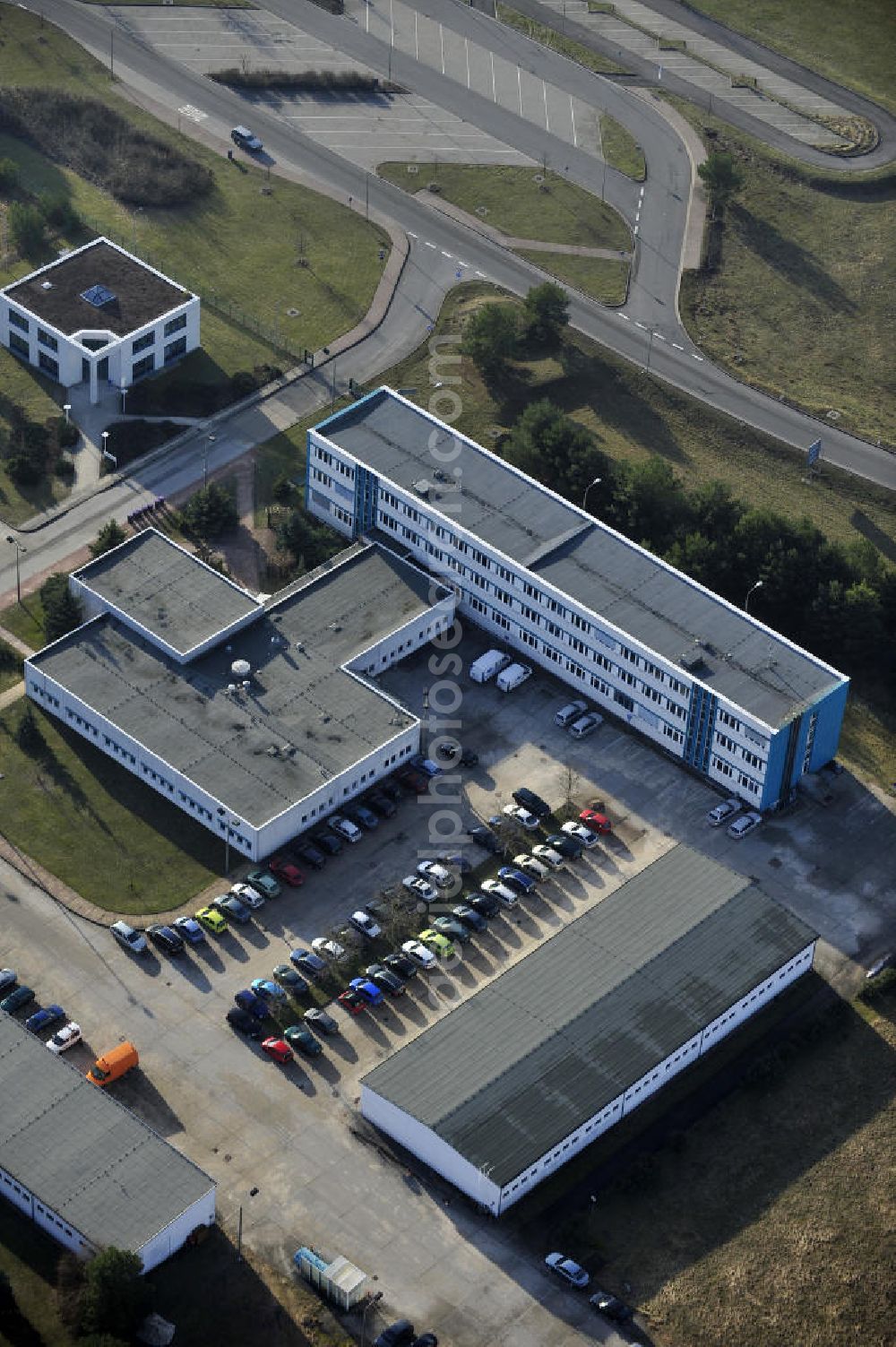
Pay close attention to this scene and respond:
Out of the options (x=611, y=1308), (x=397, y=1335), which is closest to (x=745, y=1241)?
(x=611, y=1308)

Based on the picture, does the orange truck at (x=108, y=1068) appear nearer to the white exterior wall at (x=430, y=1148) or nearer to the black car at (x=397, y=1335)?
the white exterior wall at (x=430, y=1148)

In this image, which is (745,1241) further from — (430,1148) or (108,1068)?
(108,1068)

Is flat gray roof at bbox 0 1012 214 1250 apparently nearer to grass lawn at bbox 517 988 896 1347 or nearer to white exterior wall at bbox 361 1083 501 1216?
white exterior wall at bbox 361 1083 501 1216

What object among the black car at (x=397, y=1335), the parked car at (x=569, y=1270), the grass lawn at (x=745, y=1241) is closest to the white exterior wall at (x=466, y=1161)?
the grass lawn at (x=745, y=1241)

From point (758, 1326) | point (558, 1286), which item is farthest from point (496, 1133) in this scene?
point (758, 1326)

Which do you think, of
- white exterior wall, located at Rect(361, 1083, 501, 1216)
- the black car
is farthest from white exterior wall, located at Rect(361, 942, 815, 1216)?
the black car

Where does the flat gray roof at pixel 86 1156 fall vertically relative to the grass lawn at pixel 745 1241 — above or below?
above

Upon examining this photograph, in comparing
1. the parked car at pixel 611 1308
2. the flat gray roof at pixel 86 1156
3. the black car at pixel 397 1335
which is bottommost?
the black car at pixel 397 1335
